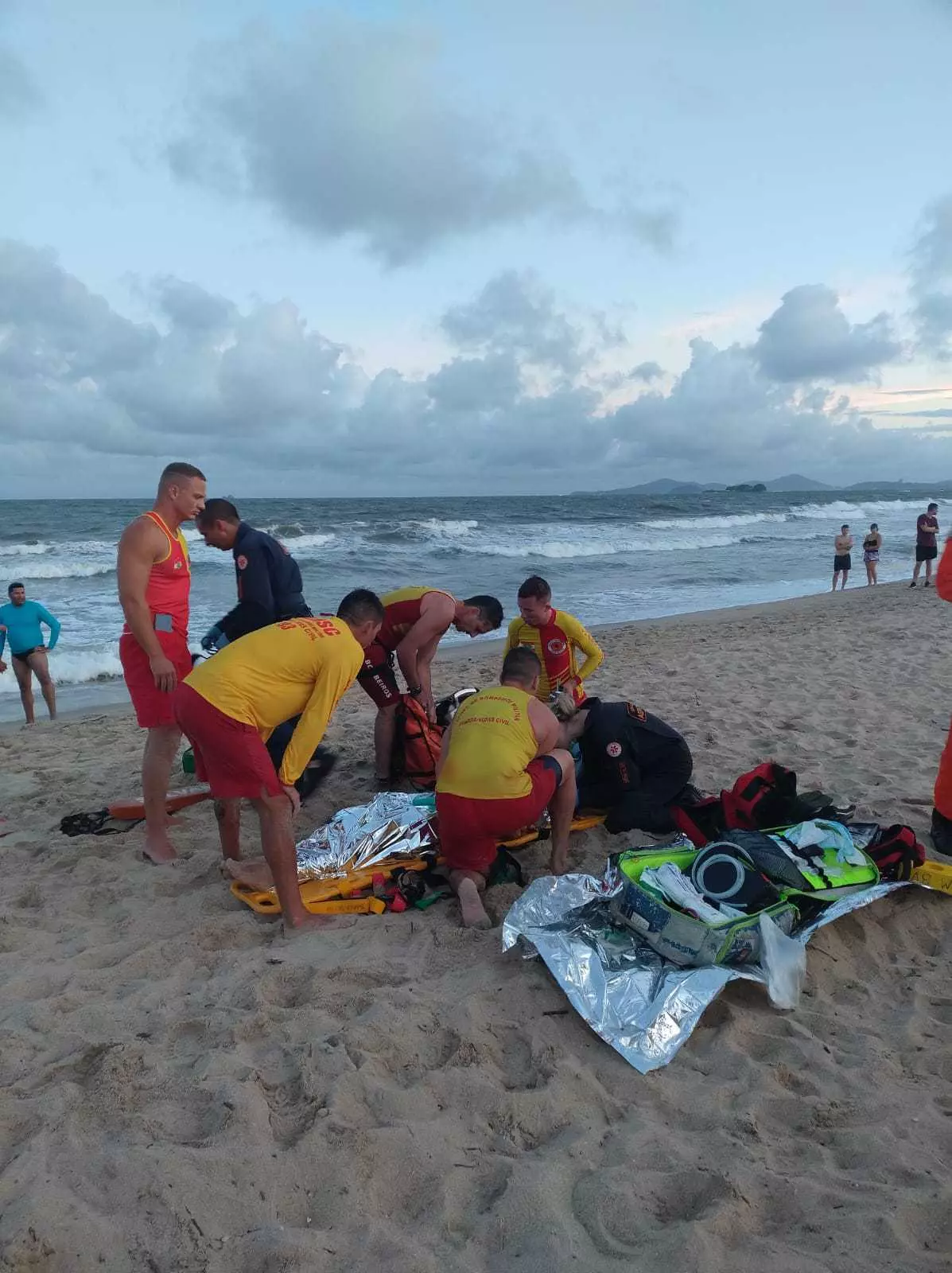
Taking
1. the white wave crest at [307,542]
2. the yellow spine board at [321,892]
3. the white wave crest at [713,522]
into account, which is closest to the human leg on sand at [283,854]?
the yellow spine board at [321,892]

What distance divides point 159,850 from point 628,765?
2642 millimetres

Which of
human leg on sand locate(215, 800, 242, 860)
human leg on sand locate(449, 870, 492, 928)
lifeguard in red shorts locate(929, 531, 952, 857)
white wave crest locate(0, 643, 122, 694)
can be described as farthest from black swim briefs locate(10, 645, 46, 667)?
lifeguard in red shorts locate(929, 531, 952, 857)

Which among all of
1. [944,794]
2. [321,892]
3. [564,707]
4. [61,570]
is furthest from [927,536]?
[61,570]

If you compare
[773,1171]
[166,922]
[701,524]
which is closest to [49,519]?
[701,524]

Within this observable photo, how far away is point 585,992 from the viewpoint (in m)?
2.96

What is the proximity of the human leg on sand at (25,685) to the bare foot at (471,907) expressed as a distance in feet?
22.6

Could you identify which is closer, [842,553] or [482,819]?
[482,819]

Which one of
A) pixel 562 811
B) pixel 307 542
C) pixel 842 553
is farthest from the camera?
pixel 307 542

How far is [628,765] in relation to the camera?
4.68 m

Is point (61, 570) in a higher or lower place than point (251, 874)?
higher

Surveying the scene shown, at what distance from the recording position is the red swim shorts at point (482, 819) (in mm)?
3760

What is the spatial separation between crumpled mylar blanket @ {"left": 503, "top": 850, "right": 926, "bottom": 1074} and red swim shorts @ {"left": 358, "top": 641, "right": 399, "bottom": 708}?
7.03 ft

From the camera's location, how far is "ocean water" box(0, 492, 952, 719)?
1591 cm

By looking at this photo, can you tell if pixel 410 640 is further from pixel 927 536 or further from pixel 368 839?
pixel 927 536
